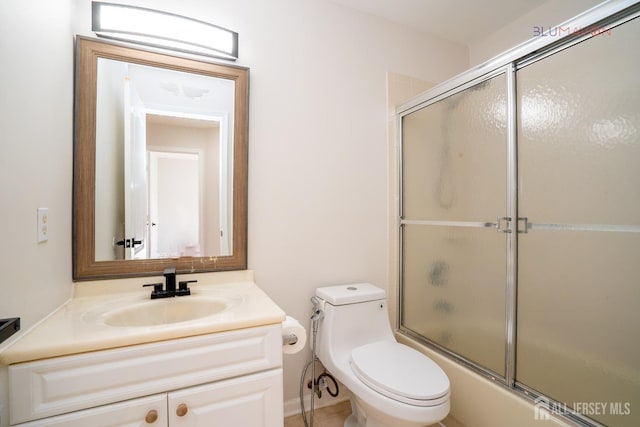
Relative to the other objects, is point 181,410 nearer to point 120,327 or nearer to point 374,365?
point 120,327

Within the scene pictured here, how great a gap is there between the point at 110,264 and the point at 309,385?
3.93 ft

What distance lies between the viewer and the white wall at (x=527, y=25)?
1.60 m

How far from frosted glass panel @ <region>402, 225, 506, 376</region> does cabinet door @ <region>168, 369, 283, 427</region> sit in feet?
3.38

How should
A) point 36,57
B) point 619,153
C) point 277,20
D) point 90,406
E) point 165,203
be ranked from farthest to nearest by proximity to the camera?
1. point 277,20
2. point 165,203
3. point 619,153
4. point 36,57
5. point 90,406

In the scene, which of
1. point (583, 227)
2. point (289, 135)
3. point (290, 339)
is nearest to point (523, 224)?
point (583, 227)

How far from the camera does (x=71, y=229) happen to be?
1158 mm

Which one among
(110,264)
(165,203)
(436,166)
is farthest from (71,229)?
(436,166)

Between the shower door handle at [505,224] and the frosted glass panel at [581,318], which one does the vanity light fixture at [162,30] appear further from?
the frosted glass panel at [581,318]

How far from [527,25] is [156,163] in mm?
2335

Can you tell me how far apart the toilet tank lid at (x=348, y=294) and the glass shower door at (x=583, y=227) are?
66 cm

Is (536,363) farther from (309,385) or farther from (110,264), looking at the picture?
(110,264)

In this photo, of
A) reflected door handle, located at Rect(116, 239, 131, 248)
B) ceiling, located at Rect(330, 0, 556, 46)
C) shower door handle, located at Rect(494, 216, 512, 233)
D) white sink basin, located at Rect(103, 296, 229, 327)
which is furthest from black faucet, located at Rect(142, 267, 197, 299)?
ceiling, located at Rect(330, 0, 556, 46)

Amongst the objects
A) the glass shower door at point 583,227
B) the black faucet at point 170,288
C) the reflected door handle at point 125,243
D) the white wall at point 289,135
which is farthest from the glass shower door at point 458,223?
the reflected door handle at point 125,243

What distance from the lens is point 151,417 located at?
0.81 meters
